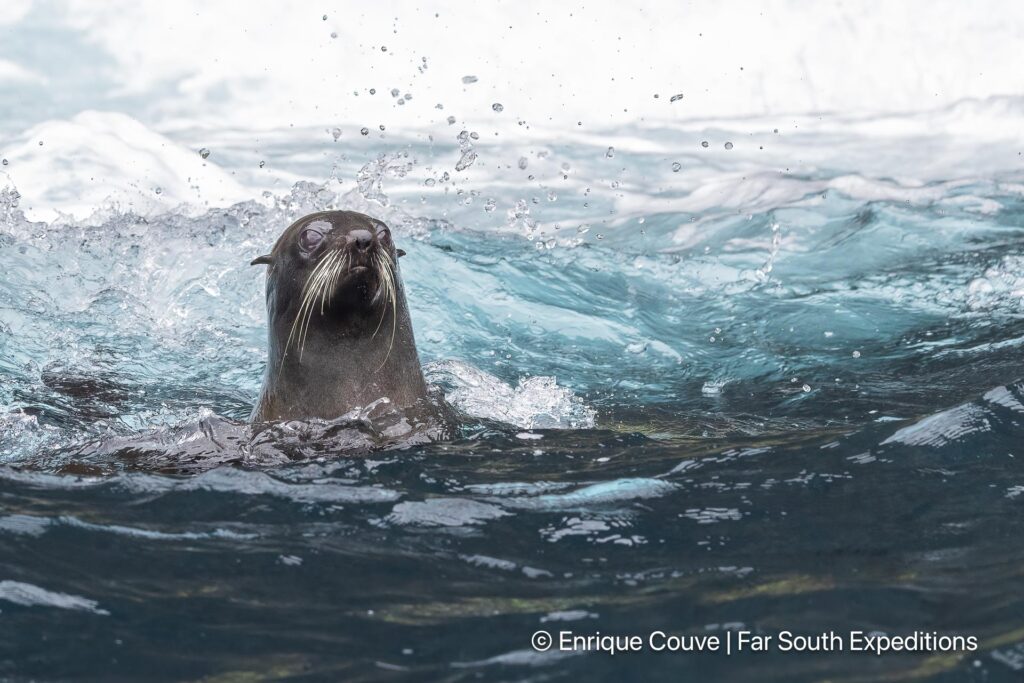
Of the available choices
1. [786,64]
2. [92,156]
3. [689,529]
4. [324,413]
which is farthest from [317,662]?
[786,64]

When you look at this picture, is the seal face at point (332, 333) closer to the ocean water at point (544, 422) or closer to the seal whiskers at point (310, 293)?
the seal whiskers at point (310, 293)

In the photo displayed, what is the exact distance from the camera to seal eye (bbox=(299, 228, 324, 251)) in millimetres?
5324

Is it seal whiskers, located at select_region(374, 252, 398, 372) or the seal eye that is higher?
the seal eye

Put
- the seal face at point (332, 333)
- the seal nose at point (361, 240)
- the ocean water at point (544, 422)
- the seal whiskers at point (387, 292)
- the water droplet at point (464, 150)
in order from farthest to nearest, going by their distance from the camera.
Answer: the water droplet at point (464, 150)
the seal face at point (332, 333)
the seal whiskers at point (387, 292)
the seal nose at point (361, 240)
the ocean water at point (544, 422)

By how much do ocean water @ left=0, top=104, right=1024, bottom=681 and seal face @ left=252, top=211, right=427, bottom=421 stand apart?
214 mm

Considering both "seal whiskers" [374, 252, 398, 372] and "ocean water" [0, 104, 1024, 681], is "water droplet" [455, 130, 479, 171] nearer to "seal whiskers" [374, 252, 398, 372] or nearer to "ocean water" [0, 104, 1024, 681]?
"ocean water" [0, 104, 1024, 681]

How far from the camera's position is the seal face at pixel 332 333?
17.3ft

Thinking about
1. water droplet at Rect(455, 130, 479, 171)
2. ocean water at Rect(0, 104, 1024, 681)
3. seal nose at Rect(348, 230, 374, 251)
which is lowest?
ocean water at Rect(0, 104, 1024, 681)

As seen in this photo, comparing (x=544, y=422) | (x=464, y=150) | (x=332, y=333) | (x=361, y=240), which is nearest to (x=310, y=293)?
(x=332, y=333)

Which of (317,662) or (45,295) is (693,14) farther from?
(317,662)

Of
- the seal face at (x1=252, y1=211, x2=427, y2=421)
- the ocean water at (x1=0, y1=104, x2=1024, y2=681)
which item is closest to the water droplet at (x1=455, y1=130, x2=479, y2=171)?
the ocean water at (x1=0, y1=104, x2=1024, y2=681)

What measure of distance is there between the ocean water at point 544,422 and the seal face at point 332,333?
0.21m

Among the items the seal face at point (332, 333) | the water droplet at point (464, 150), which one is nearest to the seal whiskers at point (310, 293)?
the seal face at point (332, 333)

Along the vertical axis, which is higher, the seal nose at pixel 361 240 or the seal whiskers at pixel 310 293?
the seal nose at pixel 361 240
